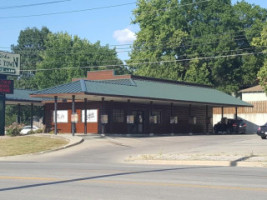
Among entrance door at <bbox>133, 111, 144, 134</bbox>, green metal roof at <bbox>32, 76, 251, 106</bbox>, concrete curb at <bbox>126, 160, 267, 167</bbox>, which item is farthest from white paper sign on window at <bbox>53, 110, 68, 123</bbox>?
concrete curb at <bbox>126, 160, 267, 167</bbox>

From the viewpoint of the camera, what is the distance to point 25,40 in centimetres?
10950

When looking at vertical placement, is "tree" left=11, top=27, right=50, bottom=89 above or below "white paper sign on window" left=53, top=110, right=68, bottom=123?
above

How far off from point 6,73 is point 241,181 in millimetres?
31270

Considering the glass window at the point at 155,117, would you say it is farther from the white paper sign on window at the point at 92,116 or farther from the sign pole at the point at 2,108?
the sign pole at the point at 2,108

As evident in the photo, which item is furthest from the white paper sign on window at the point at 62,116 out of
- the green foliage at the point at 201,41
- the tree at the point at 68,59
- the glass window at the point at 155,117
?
the tree at the point at 68,59

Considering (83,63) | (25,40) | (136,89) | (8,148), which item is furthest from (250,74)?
(25,40)

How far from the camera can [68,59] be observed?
268 ft

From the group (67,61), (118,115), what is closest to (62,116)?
(118,115)

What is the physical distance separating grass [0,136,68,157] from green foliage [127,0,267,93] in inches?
1511

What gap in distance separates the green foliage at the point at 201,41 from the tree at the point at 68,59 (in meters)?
10.7

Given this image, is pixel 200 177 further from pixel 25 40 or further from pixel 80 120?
pixel 25 40

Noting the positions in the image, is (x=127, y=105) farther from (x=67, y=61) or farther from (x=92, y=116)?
(x=67, y=61)

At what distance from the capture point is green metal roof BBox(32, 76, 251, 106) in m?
36.3

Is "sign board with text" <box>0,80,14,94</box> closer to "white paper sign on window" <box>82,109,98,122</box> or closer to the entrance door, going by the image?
"white paper sign on window" <box>82,109,98,122</box>
